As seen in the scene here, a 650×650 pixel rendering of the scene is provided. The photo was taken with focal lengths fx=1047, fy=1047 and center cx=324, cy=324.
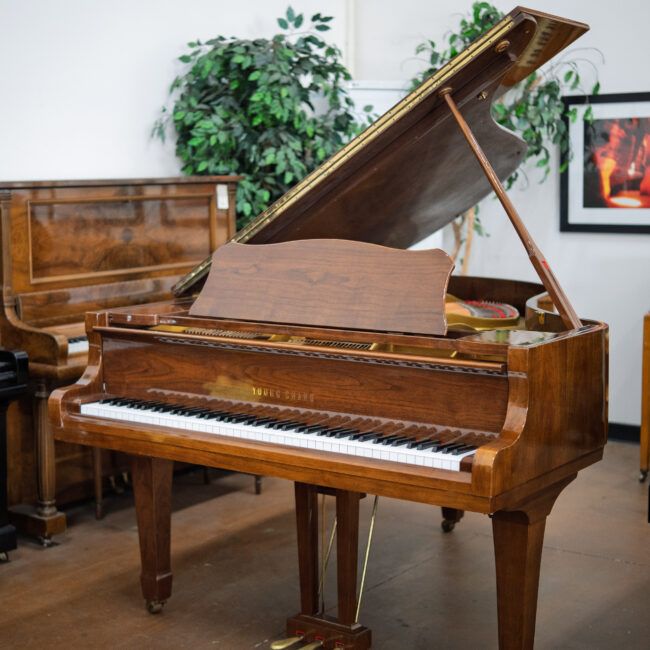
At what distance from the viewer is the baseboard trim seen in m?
5.97

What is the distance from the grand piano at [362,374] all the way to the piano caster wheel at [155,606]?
35 millimetres

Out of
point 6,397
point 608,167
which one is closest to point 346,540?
point 6,397

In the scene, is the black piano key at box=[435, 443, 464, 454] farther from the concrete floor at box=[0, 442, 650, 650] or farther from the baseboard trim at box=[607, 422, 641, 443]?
the baseboard trim at box=[607, 422, 641, 443]

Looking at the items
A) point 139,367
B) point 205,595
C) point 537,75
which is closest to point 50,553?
point 205,595

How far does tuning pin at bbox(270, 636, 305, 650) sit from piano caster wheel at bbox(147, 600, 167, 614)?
21.8 inches

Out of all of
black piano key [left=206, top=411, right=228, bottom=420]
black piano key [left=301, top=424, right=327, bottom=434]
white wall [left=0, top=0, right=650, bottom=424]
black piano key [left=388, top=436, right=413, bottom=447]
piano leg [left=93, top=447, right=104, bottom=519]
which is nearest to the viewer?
black piano key [left=388, top=436, right=413, bottom=447]

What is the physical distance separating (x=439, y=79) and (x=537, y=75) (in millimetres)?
3405

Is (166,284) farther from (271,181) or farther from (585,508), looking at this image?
(585,508)

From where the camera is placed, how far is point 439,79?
288cm

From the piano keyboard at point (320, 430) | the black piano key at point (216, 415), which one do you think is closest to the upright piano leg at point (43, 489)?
the piano keyboard at point (320, 430)

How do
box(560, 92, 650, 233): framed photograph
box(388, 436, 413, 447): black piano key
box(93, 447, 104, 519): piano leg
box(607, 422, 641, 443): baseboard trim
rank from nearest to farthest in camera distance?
box(388, 436, 413, 447): black piano key, box(93, 447, 104, 519): piano leg, box(560, 92, 650, 233): framed photograph, box(607, 422, 641, 443): baseboard trim

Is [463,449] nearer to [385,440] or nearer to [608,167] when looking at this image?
[385,440]

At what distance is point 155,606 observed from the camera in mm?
3520

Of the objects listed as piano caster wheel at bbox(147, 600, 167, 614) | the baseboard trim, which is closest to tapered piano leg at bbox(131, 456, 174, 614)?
piano caster wheel at bbox(147, 600, 167, 614)
